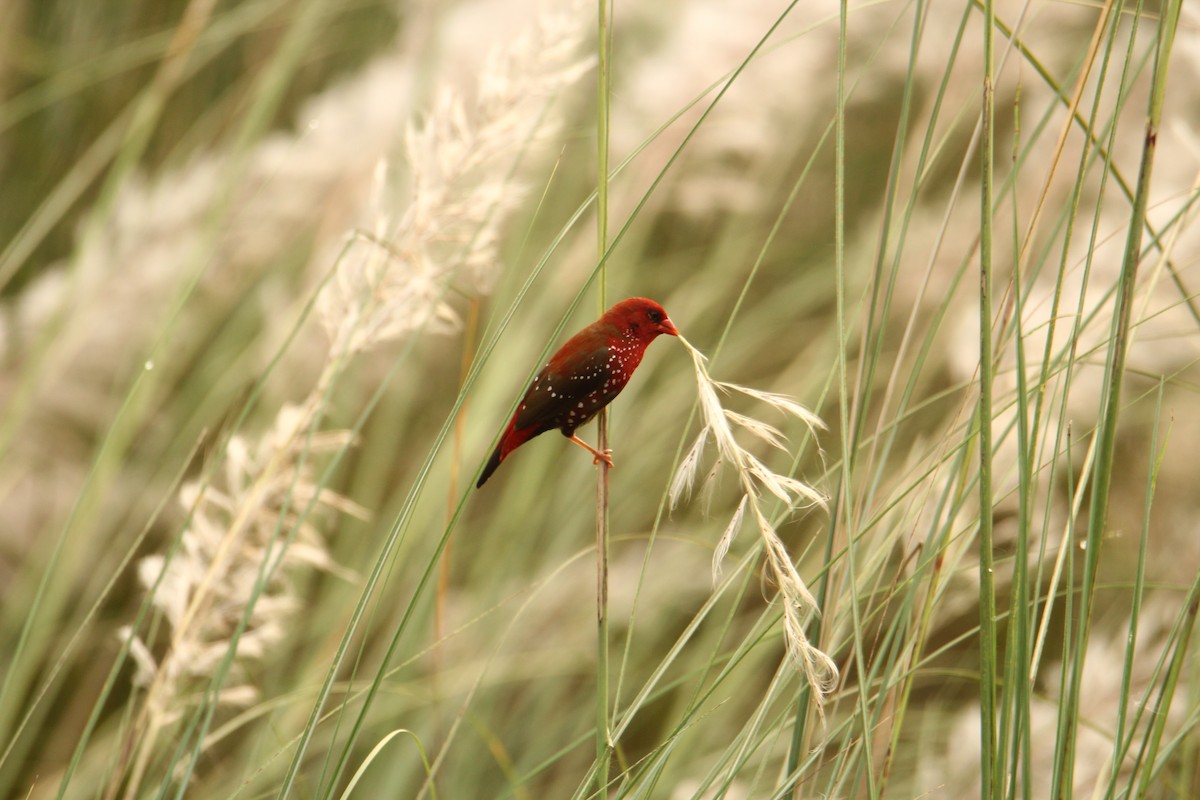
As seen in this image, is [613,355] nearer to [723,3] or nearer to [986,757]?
[986,757]

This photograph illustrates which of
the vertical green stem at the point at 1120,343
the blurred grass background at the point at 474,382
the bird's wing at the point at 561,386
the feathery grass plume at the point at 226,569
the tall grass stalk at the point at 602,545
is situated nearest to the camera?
the vertical green stem at the point at 1120,343

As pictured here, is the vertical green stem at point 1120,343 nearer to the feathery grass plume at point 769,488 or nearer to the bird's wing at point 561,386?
the feathery grass plume at point 769,488

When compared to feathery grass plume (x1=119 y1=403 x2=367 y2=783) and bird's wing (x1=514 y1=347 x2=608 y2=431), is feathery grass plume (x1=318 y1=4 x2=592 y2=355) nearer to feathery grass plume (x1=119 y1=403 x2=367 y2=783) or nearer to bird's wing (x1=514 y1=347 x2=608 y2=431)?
feathery grass plume (x1=119 y1=403 x2=367 y2=783)

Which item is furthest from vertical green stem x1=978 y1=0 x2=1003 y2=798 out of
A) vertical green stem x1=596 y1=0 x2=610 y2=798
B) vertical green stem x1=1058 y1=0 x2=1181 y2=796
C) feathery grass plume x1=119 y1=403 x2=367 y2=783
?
feathery grass plume x1=119 y1=403 x2=367 y2=783

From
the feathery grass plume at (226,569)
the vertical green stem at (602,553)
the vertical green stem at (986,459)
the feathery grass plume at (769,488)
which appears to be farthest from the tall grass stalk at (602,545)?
the feathery grass plume at (226,569)

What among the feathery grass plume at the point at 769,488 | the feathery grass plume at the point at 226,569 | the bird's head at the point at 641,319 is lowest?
the feathery grass plume at the point at 226,569

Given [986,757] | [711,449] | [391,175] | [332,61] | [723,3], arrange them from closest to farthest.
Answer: [986,757]
[711,449]
[723,3]
[391,175]
[332,61]

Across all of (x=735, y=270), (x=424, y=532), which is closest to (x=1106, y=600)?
(x=735, y=270)

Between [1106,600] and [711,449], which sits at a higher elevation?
[711,449]
